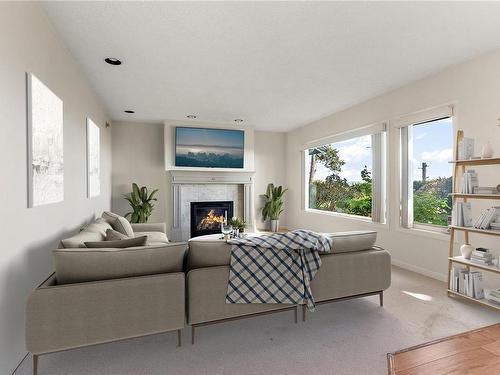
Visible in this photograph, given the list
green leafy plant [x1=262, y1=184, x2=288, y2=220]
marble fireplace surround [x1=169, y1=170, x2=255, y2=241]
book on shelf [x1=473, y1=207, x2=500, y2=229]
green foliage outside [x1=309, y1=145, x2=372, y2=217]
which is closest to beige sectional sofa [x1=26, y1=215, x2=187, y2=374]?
book on shelf [x1=473, y1=207, x2=500, y2=229]

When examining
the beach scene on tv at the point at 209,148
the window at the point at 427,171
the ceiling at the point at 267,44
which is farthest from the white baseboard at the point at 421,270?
the beach scene on tv at the point at 209,148

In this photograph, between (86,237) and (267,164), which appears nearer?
(86,237)

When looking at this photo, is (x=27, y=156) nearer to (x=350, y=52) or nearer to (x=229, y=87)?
(x=229, y=87)

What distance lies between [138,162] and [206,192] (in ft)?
5.32

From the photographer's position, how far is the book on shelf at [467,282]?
2.61 metres

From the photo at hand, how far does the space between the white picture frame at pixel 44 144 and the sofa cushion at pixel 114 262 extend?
557 mm

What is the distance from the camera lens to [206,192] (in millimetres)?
6262

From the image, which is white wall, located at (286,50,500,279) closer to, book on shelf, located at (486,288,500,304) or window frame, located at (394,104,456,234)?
window frame, located at (394,104,456,234)

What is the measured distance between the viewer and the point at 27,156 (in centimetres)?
187

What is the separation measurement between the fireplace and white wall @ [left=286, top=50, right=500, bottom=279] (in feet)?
7.78

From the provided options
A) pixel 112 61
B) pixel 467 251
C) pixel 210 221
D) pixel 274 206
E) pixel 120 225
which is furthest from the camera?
pixel 274 206

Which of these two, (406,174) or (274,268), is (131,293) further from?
(406,174)

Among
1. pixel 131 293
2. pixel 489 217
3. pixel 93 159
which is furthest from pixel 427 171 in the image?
pixel 93 159

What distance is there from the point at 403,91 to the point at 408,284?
259cm
